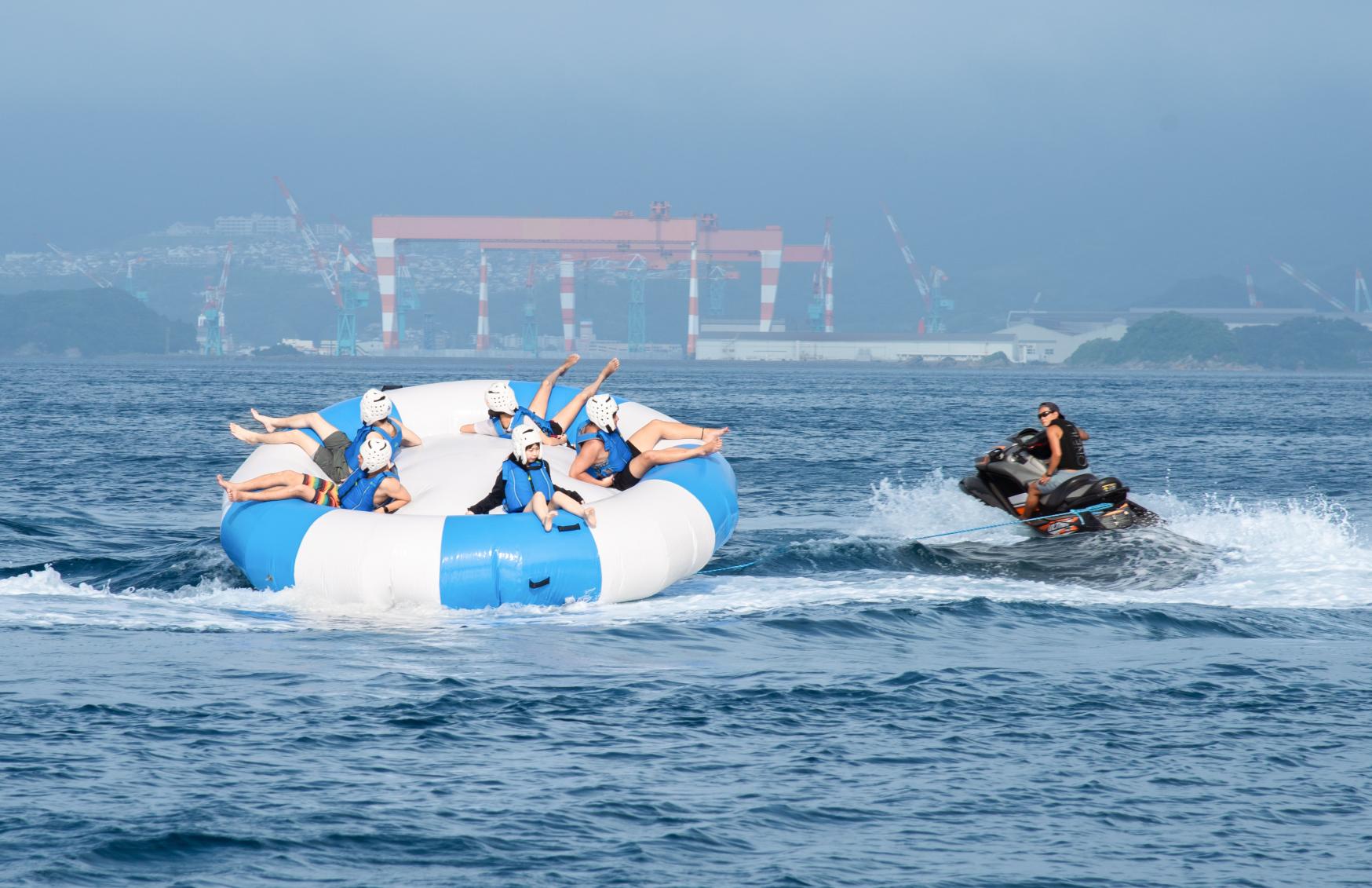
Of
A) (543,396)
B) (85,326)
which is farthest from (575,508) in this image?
(85,326)

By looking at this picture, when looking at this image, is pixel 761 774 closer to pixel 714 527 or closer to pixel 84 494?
pixel 714 527

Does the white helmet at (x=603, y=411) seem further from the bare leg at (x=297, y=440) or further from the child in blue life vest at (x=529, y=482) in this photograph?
the bare leg at (x=297, y=440)

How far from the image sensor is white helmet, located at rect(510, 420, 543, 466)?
897 centimetres

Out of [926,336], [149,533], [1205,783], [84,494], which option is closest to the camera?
[1205,783]

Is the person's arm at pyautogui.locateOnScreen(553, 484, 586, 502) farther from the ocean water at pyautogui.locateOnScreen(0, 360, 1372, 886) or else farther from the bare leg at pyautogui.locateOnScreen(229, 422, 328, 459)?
the bare leg at pyautogui.locateOnScreen(229, 422, 328, 459)

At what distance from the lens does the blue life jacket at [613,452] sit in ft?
34.2

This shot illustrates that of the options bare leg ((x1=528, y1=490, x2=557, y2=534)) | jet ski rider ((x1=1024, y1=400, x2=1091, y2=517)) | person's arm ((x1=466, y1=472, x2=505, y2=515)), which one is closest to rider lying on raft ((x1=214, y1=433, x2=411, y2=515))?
person's arm ((x1=466, y1=472, x2=505, y2=515))

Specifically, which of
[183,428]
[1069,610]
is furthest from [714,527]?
[183,428]

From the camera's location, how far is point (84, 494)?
16.2 m

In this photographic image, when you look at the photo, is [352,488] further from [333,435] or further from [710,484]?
[710,484]

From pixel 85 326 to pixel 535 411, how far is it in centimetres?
12930

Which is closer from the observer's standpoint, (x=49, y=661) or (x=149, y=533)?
(x=49, y=661)

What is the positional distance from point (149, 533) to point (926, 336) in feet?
384

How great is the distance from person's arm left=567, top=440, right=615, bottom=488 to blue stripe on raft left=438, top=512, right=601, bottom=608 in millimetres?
1697
